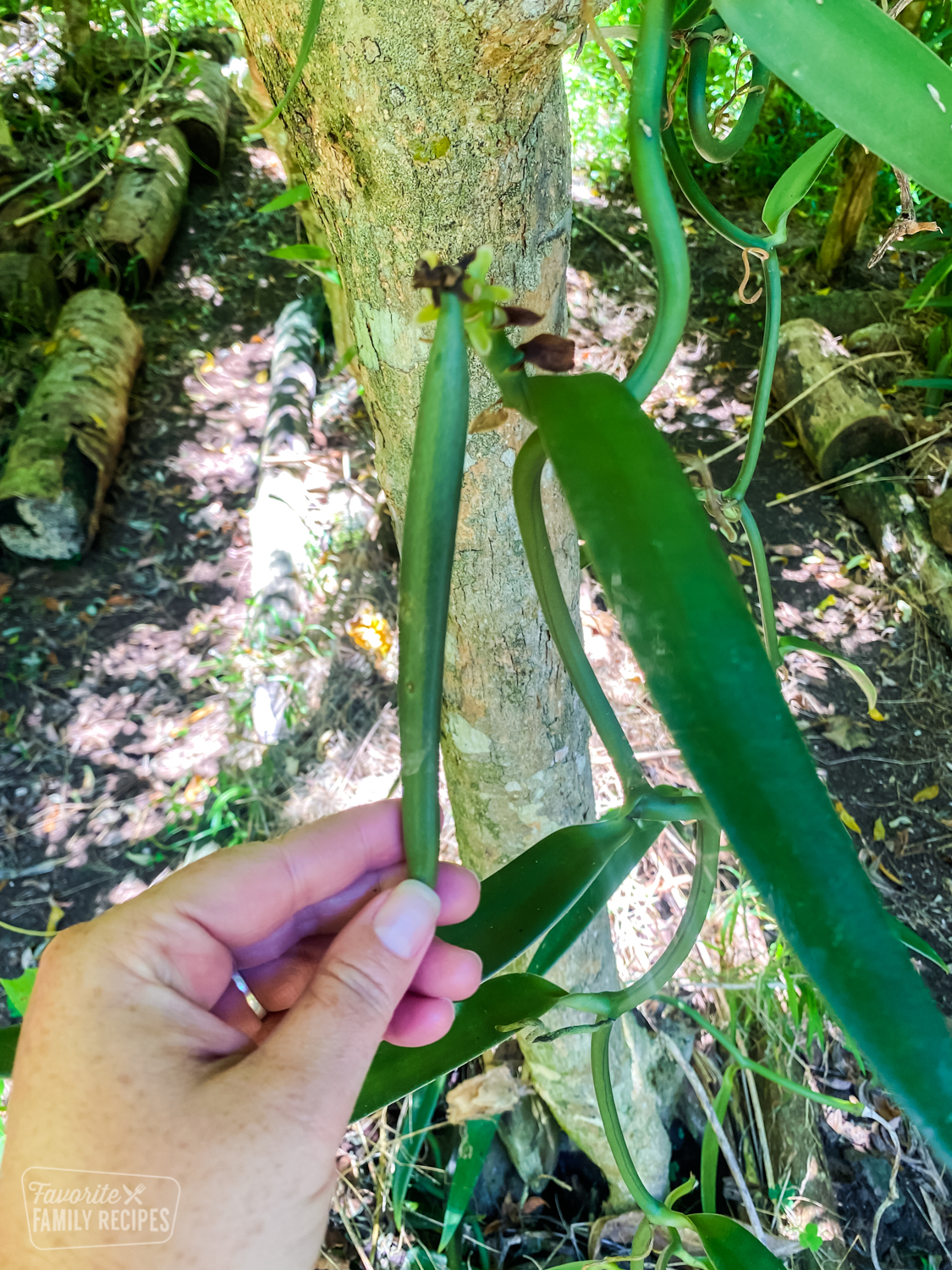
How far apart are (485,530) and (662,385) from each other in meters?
1.53

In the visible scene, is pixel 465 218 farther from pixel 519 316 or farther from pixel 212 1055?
pixel 212 1055

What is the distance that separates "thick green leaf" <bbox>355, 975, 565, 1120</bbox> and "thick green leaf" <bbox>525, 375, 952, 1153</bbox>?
0.21 meters

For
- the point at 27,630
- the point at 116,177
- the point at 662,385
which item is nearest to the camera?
the point at 27,630

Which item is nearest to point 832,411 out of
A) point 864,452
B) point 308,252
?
point 864,452

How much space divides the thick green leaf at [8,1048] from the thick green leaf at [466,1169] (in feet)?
1.99

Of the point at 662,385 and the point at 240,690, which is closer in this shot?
the point at 240,690

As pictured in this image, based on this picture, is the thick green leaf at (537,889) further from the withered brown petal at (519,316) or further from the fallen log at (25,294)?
the fallen log at (25,294)

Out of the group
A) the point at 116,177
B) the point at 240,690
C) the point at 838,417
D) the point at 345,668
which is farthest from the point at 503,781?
the point at 116,177

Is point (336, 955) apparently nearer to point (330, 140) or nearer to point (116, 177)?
point (330, 140)

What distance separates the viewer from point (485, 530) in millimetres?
462

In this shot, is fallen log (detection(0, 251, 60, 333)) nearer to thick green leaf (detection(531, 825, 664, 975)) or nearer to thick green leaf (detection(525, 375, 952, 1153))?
thick green leaf (detection(531, 825, 664, 975))

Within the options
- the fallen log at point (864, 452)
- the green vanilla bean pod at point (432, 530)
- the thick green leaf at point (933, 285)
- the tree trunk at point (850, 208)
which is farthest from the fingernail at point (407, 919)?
the tree trunk at point (850, 208)

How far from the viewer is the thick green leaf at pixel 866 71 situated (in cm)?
20

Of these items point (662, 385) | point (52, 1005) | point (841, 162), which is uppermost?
point (841, 162)
